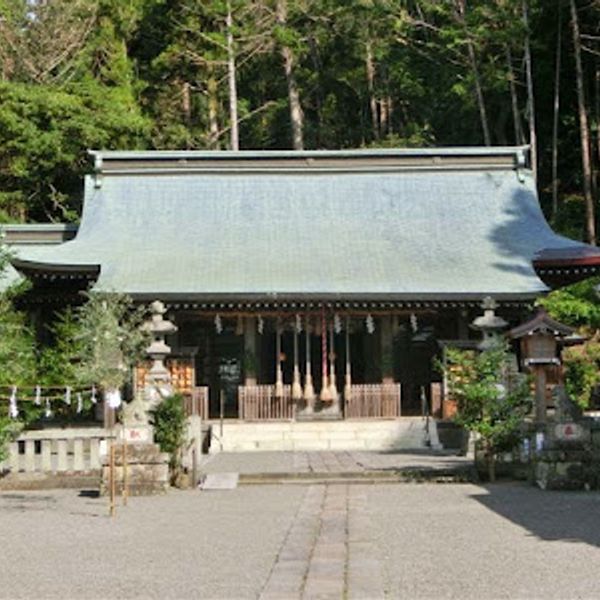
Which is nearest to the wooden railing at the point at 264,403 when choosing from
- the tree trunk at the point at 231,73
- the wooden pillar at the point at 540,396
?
the wooden pillar at the point at 540,396

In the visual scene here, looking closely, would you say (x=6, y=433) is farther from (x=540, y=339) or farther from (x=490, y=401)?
(x=540, y=339)

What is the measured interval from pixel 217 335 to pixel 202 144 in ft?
50.8

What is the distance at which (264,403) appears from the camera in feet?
71.1

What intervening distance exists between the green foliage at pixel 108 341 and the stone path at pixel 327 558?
13.7 ft

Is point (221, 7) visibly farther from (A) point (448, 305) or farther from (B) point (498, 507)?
(B) point (498, 507)

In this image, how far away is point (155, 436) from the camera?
46.0 ft

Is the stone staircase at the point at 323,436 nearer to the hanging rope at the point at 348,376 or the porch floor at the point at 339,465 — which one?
the hanging rope at the point at 348,376

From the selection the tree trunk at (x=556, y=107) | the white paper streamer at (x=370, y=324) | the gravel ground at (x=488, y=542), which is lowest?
the gravel ground at (x=488, y=542)

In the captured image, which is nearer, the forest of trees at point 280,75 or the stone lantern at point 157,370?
the stone lantern at point 157,370

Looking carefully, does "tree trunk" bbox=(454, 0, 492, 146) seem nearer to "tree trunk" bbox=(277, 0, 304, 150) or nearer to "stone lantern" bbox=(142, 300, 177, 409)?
"tree trunk" bbox=(277, 0, 304, 150)

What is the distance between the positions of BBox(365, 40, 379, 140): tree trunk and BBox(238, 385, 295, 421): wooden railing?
19476mm

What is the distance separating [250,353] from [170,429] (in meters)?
8.23

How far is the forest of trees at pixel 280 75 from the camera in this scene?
1225 inches

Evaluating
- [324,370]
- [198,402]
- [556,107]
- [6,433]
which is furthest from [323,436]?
[556,107]
